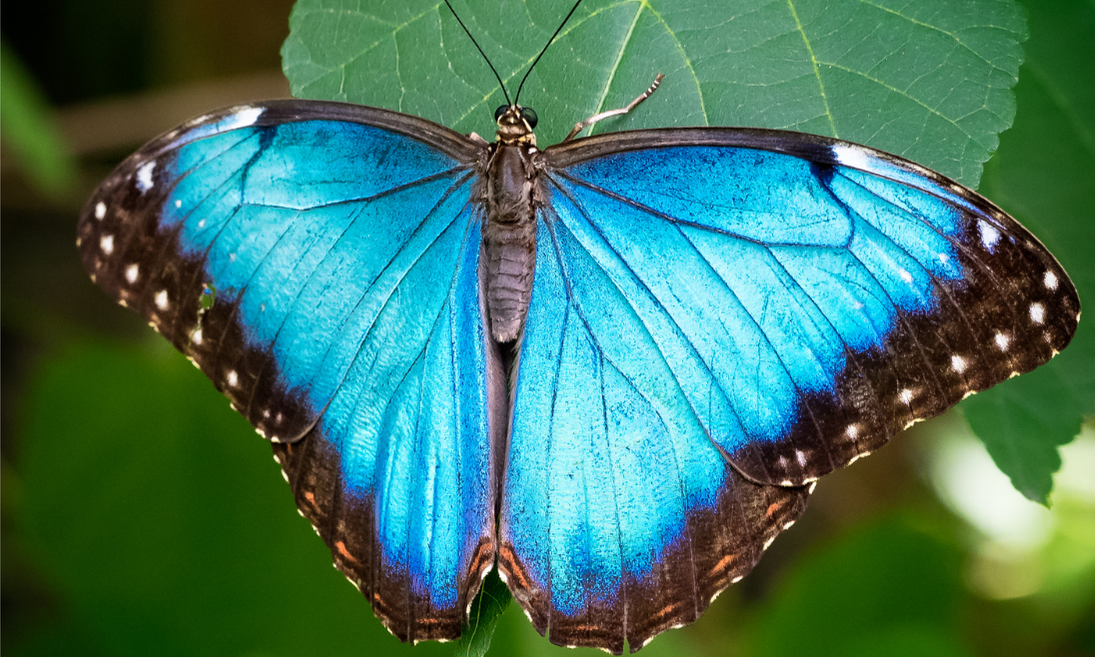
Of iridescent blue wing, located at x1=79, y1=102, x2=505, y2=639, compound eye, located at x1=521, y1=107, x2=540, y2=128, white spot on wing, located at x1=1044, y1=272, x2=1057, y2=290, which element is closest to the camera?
white spot on wing, located at x1=1044, y1=272, x2=1057, y2=290

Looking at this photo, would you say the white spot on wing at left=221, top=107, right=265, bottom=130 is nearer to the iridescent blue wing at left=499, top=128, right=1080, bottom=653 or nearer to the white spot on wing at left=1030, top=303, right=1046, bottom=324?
the iridescent blue wing at left=499, top=128, right=1080, bottom=653

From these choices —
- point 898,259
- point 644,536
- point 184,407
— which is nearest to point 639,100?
point 898,259

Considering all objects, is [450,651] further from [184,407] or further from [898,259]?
[898,259]

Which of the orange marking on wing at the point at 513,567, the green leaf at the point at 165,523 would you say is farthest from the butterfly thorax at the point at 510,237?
the green leaf at the point at 165,523

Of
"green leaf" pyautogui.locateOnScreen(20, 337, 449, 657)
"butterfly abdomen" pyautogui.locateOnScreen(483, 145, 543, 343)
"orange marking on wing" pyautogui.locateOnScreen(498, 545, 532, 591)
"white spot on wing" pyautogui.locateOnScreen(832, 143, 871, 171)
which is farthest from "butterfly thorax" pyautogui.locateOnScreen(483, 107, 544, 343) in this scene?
"green leaf" pyautogui.locateOnScreen(20, 337, 449, 657)

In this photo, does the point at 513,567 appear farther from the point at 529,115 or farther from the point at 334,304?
the point at 529,115

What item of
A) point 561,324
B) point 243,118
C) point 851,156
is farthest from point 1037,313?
point 243,118

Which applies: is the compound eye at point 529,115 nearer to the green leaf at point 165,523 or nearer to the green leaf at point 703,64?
the green leaf at point 703,64
